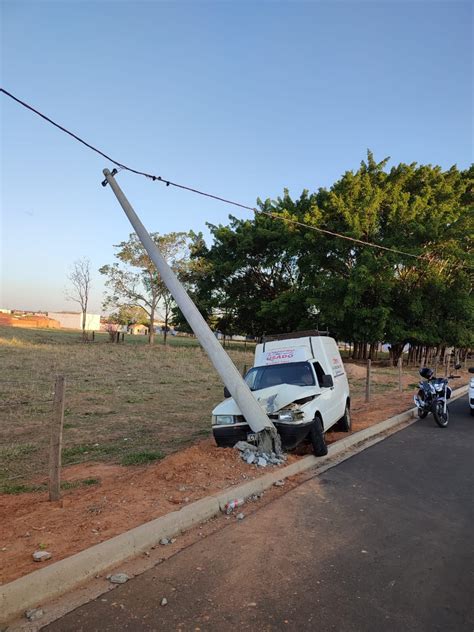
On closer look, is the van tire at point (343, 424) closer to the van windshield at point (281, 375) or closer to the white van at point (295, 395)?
the white van at point (295, 395)

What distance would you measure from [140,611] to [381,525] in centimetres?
273

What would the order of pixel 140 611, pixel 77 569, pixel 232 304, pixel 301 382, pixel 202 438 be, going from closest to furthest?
pixel 140 611 < pixel 77 569 < pixel 301 382 < pixel 202 438 < pixel 232 304

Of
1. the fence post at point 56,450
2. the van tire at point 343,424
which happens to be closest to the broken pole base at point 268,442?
the fence post at point 56,450

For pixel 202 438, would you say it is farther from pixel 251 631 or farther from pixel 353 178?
pixel 353 178

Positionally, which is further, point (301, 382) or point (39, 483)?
point (301, 382)

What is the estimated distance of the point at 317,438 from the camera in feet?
25.3

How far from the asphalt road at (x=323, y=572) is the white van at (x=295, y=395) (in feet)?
4.32

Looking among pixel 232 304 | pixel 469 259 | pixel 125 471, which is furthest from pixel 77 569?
pixel 232 304

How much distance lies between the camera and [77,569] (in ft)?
12.5

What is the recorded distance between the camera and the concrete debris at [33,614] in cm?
331

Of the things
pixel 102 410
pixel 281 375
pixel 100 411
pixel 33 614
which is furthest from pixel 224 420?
pixel 102 410

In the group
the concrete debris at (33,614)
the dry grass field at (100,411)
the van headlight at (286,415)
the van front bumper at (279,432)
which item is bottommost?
the dry grass field at (100,411)

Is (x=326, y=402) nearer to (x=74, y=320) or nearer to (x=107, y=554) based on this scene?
(x=107, y=554)

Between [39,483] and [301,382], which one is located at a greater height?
[301,382]
